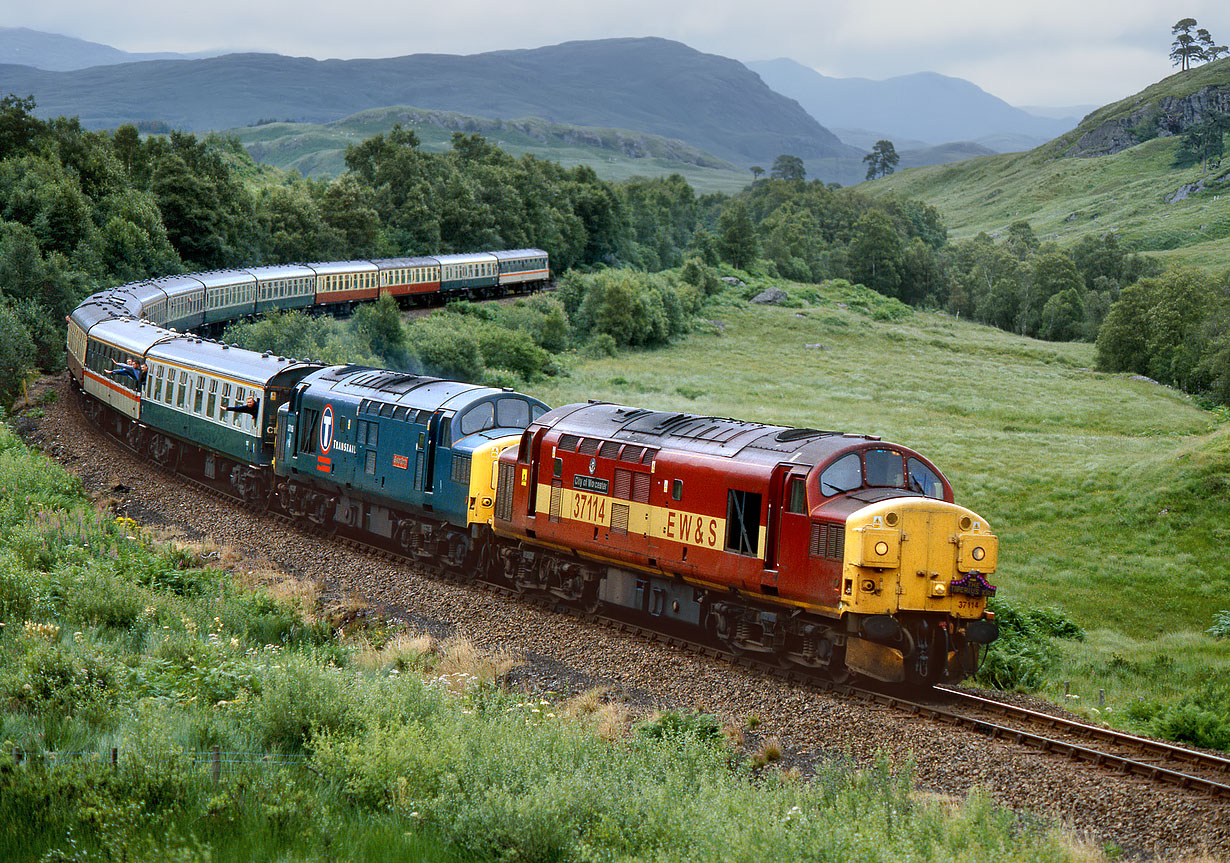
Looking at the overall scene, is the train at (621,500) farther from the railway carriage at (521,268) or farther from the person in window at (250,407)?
the railway carriage at (521,268)

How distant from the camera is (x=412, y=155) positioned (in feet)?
334

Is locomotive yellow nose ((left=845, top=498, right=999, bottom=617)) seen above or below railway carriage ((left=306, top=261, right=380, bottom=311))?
below

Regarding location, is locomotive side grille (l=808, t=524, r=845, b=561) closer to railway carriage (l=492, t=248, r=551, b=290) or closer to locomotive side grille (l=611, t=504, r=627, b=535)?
locomotive side grille (l=611, t=504, r=627, b=535)

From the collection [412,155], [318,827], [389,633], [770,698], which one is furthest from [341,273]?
[318,827]

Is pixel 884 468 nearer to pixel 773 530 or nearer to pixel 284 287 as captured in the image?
pixel 773 530

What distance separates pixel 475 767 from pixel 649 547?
9.63m

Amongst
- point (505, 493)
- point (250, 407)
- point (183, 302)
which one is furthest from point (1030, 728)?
point (183, 302)

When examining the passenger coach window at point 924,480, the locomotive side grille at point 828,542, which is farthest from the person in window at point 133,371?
the passenger coach window at point 924,480

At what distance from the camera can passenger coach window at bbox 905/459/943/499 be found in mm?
18812

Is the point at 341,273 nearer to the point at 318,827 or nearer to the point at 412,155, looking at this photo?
the point at 412,155

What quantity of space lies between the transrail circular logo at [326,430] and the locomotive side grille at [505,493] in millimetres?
6637

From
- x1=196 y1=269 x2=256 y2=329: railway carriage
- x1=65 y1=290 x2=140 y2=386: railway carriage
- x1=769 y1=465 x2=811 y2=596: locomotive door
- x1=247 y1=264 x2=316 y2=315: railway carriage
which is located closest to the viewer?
x1=769 y1=465 x2=811 y2=596: locomotive door

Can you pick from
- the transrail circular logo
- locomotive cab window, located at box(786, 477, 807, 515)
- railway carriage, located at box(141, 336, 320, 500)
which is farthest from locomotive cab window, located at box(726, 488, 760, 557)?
railway carriage, located at box(141, 336, 320, 500)

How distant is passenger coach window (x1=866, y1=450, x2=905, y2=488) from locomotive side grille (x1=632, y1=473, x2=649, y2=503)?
470cm
